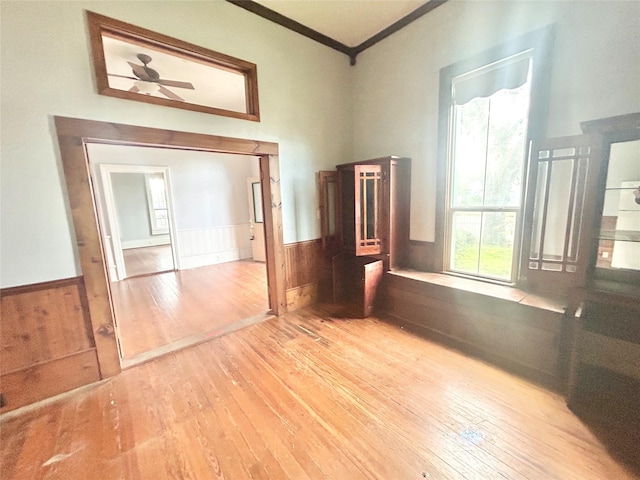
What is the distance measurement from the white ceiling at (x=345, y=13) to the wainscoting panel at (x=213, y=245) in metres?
4.34

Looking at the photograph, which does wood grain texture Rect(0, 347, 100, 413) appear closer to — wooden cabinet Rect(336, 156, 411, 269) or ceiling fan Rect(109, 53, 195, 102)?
ceiling fan Rect(109, 53, 195, 102)

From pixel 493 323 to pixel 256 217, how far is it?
4.91 meters

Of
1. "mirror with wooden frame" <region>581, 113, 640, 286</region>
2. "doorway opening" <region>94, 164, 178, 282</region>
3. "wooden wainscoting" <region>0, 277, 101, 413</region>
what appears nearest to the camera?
"mirror with wooden frame" <region>581, 113, 640, 286</region>

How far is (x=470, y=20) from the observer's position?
2.47 meters

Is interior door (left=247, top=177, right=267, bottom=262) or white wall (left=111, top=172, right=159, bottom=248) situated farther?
white wall (left=111, top=172, right=159, bottom=248)

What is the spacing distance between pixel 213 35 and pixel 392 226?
263 centimetres

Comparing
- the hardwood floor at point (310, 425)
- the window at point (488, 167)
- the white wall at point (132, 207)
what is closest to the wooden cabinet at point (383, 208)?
the window at point (488, 167)

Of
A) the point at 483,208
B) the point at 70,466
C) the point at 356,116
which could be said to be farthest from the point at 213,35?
the point at 70,466

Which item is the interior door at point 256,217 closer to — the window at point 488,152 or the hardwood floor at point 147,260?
the hardwood floor at point 147,260

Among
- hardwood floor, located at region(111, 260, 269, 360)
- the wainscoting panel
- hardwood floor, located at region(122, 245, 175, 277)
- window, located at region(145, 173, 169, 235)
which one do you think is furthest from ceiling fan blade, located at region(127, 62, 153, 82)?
window, located at region(145, 173, 169, 235)

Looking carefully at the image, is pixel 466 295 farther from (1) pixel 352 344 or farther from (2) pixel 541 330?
(1) pixel 352 344

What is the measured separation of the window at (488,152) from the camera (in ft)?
7.33

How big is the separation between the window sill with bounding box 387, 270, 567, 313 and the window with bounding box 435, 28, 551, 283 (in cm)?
14

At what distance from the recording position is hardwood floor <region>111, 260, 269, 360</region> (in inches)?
111
